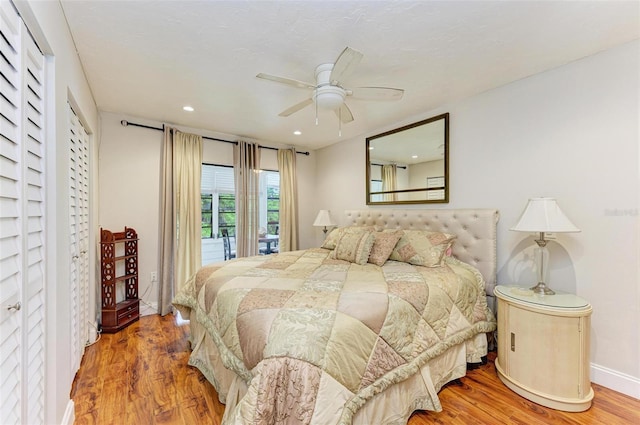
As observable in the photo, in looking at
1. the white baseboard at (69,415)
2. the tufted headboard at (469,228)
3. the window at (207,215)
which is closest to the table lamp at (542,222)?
the tufted headboard at (469,228)

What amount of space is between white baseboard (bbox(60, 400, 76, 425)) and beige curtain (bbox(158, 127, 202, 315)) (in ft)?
5.93

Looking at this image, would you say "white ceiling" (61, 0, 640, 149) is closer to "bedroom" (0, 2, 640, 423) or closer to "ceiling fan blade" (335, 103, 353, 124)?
"bedroom" (0, 2, 640, 423)

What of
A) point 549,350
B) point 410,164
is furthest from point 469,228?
point 549,350

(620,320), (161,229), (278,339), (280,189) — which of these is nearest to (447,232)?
(620,320)

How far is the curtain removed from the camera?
4.13 m

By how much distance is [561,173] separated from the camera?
227cm

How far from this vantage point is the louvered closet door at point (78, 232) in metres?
1.99

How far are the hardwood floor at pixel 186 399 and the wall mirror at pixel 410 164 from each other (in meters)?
1.78

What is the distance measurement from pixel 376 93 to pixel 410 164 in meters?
1.52

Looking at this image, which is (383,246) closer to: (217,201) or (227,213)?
(227,213)

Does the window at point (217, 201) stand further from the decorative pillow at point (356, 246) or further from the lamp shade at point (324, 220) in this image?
the decorative pillow at point (356, 246)

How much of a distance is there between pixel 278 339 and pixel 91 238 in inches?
96.0

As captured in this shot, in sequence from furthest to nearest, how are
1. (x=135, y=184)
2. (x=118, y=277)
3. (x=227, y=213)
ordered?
(x=227, y=213)
(x=135, y=184)
(x=118, y=277)

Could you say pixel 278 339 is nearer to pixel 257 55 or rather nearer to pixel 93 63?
pixel 257 55
